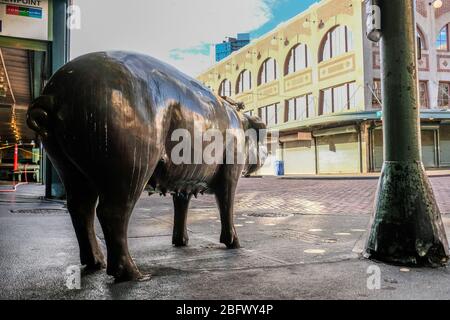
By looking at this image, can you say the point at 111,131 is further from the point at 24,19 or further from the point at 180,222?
the point at 24,19

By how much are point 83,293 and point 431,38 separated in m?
28.3

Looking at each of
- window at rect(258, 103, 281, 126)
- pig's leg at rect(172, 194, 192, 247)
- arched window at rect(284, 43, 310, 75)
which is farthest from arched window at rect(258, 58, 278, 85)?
pig's leg at rect(172, 194, 192, 247)

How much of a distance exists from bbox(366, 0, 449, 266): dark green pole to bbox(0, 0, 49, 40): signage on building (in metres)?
8.90

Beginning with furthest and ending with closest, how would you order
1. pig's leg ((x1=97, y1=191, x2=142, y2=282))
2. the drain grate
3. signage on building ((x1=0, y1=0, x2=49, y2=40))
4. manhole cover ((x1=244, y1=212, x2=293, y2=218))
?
1. signage on building ((x1=0, y1=0, x2=49, y2=40))
2. the drain grate
3. manhole cover ((x1=244, y1=212, x2=293, y2=218))
4. pig's leg ((x1=97, y1=191, x2=142, y2=282))

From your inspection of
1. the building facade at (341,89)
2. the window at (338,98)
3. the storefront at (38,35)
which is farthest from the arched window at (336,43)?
the storefront at (38,35)

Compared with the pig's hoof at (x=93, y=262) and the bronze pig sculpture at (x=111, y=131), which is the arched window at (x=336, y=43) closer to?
the bronze pig sculpture at (x=111, y=131)

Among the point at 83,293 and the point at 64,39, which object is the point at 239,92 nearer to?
the point at 64,39

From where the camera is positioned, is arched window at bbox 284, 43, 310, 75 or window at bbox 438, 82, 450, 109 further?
arched window at bbox 284, 43, 310, 75

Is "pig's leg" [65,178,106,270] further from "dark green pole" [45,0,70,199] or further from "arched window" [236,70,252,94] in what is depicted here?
"arched window" [236,70,252,94]

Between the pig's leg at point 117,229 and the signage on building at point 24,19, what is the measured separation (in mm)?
8748

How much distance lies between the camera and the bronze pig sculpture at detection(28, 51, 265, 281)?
99.6 inches

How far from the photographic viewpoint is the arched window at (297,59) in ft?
96.9

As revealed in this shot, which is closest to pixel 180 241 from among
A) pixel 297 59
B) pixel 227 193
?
pixel 227 193

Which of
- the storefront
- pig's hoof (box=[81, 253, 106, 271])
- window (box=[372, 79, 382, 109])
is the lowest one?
pig's hoof (box=[81, 253, 106, 271])
